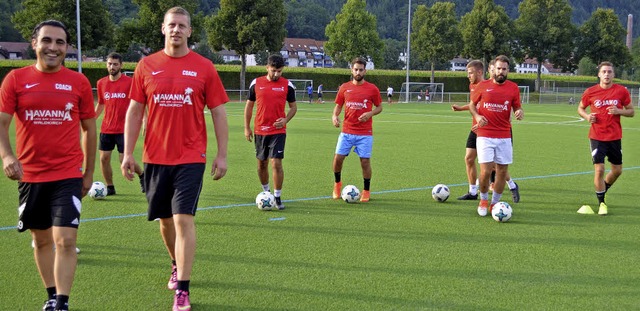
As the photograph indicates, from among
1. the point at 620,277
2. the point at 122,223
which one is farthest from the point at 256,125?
the point at 620,277

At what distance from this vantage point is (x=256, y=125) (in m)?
9.11

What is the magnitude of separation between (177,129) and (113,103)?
4928mm

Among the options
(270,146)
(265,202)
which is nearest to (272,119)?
(270,146)

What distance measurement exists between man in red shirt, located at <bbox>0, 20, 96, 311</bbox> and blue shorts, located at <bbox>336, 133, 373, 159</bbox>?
5.54m

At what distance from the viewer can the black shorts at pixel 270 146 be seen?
8898mm

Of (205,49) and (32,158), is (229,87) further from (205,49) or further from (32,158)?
(32,158)

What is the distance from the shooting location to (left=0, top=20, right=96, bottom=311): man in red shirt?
14.6ft

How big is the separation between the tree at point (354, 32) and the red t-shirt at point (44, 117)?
186 feet

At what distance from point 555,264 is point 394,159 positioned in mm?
Result: 8464

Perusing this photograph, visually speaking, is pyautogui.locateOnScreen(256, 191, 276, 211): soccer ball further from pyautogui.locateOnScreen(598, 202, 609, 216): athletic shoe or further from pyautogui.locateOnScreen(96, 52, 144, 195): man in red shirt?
pyautogui.locateOnScreen(598, 202, 609, 216): athletic shoe

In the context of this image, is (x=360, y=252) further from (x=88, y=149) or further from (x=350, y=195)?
(x=88, y=149)

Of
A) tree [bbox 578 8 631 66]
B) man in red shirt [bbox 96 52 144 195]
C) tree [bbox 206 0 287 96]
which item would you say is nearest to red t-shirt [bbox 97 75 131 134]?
man in red shirt [bbox 96 52 144 195]

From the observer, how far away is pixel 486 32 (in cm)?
5959

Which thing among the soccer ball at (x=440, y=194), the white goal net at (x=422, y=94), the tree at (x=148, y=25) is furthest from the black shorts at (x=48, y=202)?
the white goal net at (x=422, y=94)
